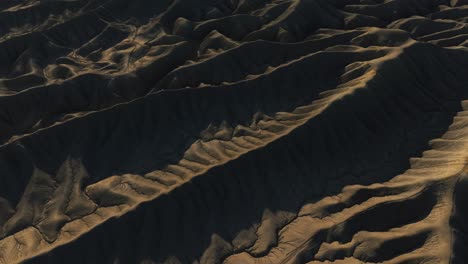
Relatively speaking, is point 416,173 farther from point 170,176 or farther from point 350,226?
point 170,176

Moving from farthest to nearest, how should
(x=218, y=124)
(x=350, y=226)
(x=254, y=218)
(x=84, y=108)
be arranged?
1. (x=84, y=108)
2. (x=218, y=124)
3. (x=254, y=218)
4. (x=350, y=226)

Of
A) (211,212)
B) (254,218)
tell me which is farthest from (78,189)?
(254,218)

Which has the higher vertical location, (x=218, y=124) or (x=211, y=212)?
(x=218, y=124)

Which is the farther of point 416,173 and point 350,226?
point 416,173

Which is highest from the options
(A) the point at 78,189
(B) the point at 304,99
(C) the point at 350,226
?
(B) the point at 304,99

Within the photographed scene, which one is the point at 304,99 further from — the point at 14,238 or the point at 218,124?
the point at 14,238

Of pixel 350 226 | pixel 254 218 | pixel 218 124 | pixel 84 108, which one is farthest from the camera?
pixel 84 108
